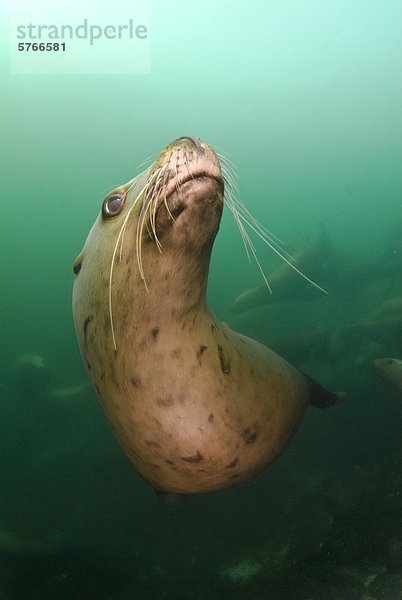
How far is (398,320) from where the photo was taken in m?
5.48

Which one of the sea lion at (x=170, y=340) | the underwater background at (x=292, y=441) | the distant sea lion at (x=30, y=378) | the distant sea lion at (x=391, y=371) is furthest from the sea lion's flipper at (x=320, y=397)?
the distant sea lion at (x=30, y=378)

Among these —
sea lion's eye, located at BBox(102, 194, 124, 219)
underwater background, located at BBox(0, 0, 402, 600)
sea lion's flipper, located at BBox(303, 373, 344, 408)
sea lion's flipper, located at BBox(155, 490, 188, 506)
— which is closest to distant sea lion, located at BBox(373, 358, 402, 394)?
underwater background, located at BBox(0, 0, 402, 600)

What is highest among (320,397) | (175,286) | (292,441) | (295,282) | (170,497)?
(175,286)

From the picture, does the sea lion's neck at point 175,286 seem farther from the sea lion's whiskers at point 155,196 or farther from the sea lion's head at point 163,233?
the sea lion's whiskers at point 155,196

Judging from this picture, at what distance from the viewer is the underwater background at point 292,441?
2396mm

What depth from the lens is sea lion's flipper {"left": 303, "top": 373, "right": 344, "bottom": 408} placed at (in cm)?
271

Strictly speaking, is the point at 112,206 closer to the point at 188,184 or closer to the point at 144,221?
the point at 144,221

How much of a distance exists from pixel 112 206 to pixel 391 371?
11.7 feet

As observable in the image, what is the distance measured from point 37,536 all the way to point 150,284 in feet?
8.24

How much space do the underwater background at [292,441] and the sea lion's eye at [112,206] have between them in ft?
5.61

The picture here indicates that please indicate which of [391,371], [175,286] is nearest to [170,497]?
[175,286]

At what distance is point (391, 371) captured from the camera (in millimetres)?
4391

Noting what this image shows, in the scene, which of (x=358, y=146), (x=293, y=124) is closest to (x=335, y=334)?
(x=293, y=124)

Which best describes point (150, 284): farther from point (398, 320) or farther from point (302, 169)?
point (302, 169)
